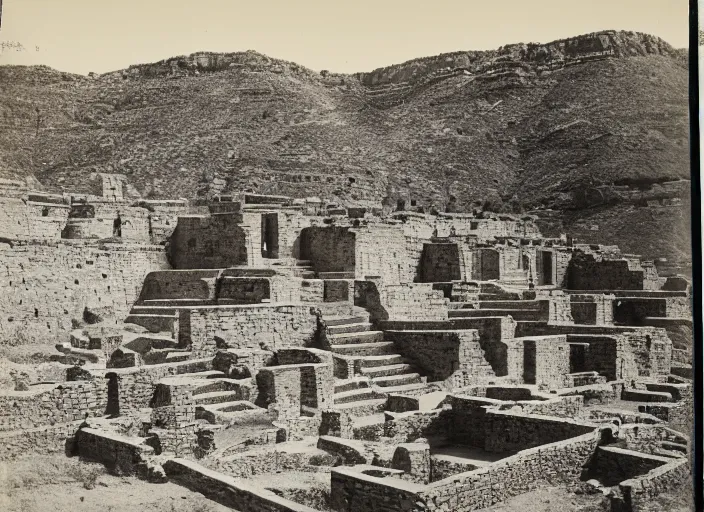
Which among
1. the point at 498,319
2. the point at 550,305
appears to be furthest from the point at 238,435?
the point at 550,305

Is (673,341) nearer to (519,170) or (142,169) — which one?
(519,170)

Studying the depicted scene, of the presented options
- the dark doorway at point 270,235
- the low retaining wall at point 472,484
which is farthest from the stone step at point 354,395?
the dark doorway at point 270,235

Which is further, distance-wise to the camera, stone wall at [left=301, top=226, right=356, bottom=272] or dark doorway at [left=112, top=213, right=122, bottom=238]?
dark doorway at [left=112, top=213, right=122, bottom=238]

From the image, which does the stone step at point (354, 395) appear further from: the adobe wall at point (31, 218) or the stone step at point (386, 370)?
the adobe wall at point (31, 218)

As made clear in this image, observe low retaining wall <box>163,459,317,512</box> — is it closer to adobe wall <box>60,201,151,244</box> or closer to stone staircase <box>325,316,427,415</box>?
stone staircase <box>325,316,427,415</box>

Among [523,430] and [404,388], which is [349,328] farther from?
[523,430]

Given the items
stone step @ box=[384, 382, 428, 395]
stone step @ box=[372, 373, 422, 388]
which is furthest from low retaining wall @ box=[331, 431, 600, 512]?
stone step @ box=[372, 373, 422, 388]

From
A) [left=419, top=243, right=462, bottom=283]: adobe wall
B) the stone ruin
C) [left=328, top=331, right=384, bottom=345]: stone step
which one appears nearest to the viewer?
the stone ruin
